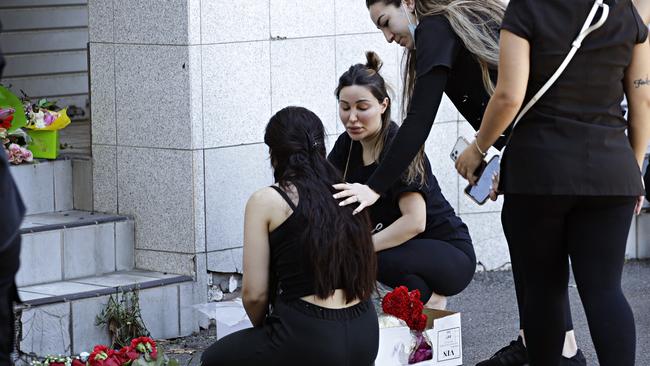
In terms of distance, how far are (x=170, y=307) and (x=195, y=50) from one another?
1223 millimetres

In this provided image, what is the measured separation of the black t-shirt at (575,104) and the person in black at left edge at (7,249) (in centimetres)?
164

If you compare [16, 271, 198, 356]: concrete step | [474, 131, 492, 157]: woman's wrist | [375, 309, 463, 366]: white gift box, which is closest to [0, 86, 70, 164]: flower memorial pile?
[16, 271, 198, 356]: concrete step

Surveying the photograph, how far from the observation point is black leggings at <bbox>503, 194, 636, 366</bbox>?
148 inches

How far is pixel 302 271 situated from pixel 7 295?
1331 mm

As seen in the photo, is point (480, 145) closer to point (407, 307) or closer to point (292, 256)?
point (292, 256)

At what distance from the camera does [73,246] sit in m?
5.76

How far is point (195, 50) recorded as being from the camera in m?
5.75

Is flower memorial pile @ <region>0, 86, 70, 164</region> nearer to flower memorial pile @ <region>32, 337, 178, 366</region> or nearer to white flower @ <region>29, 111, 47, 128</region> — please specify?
white flower @ <region>29, 111, 47, 128</region>

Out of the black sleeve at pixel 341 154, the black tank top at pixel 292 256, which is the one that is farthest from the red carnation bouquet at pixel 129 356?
the black sleeve at pixel 341 154

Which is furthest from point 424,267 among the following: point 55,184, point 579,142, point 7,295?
point 7,295

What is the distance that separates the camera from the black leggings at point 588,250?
3.75m

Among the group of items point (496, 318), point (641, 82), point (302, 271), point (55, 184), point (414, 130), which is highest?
point (641, 82)

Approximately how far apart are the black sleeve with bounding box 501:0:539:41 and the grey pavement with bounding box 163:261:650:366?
198 cm

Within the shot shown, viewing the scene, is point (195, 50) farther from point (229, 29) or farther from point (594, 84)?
point (594, 84)
